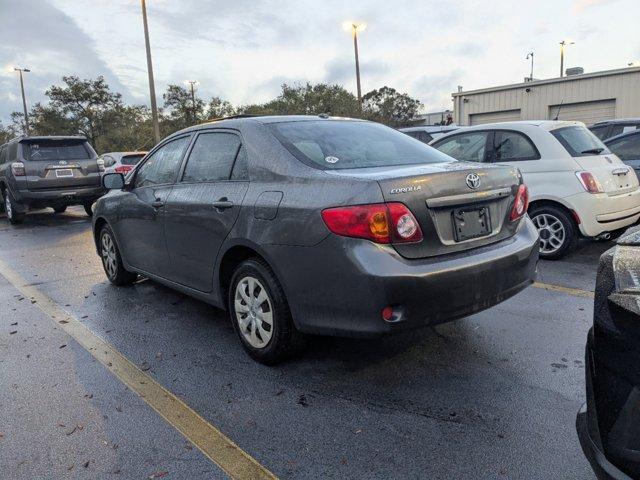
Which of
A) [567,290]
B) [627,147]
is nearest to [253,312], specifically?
[567,290]

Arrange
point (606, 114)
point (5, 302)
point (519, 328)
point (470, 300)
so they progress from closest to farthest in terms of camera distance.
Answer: point (470, 300) → point (519, 328) → point (5, 302) → point (606, 114)

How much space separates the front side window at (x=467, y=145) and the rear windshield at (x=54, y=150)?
26.4 ft

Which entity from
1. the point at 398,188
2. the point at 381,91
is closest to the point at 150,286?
the point at 398,188

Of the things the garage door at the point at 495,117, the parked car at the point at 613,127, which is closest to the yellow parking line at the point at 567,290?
the parked car at the point at 613,127

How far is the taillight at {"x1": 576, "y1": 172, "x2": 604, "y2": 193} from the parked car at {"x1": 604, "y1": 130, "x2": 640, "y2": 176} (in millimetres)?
2310

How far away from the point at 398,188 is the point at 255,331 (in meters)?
1.40

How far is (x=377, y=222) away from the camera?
272 centimetres

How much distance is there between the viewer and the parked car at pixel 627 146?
7.48 metres

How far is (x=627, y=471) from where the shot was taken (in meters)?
1.55

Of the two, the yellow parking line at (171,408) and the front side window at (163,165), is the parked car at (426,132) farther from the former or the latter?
the yellow parking line at (171,408)

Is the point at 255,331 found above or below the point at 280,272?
below

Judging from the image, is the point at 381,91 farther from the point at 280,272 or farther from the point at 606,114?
the point at 280,272

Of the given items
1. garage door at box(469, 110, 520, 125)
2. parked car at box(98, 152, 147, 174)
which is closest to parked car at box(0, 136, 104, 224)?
parked car at box(98, 152, 147, 174)

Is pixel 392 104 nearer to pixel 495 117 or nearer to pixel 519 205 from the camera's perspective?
pixel 495 117
